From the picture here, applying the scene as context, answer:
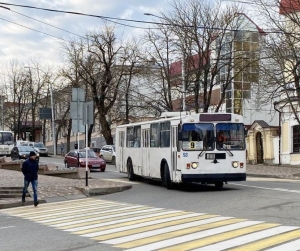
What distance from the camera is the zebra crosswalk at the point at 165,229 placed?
946 cm

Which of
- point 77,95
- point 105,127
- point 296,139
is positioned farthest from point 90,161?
point 105,127

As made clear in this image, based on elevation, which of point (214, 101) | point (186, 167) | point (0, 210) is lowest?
point (0, 210)

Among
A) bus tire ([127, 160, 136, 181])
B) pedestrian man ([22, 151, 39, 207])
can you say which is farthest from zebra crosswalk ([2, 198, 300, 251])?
bus tire ([127, 160, 136, 181])

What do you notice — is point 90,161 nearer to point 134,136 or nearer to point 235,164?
point 134,136

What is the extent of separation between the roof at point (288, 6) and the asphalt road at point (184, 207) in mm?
12240

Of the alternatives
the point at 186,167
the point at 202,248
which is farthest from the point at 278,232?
the point at 186,167

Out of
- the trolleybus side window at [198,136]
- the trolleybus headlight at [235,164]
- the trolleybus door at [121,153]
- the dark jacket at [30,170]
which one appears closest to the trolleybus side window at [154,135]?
the trolleybus side window at [198,136]

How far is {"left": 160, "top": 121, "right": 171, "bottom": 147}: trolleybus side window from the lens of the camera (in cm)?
2230

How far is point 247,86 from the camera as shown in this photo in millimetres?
Answer: 45125

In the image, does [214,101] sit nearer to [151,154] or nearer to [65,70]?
[65,70]

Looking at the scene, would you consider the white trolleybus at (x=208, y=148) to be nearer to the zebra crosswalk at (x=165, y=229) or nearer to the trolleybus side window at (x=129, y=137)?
the zebra crosswalk at (x=165, y=229)

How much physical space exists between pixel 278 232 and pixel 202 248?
2071mm

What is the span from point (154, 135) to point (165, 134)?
1.71 m

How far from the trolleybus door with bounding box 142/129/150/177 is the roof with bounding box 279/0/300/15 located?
11.8 metres
